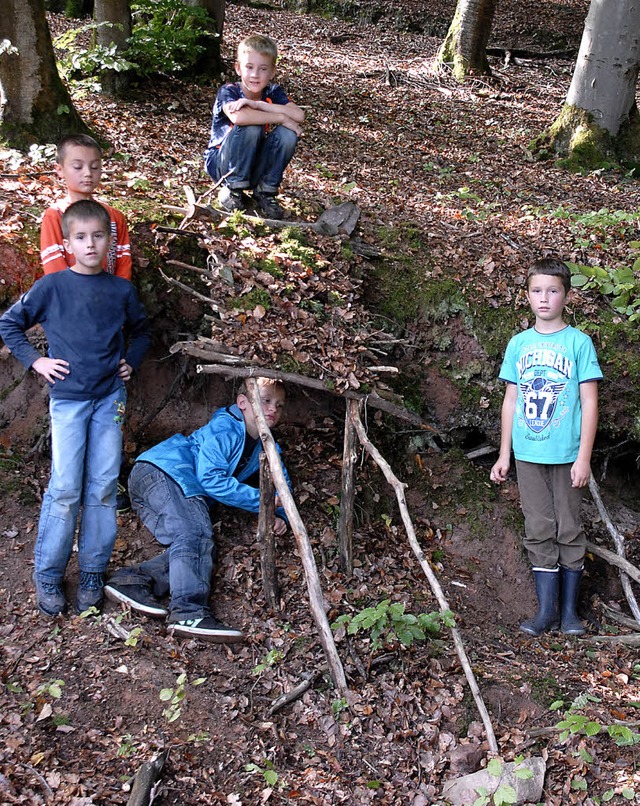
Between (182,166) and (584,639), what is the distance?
6.15 metres

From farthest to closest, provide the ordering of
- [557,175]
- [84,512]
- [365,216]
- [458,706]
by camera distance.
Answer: [557,175]
[365,216]
[84,512]
[458,706]

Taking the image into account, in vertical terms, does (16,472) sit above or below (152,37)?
below

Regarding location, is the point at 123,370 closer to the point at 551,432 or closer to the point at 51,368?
the point at 51,368

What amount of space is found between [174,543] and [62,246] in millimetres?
2153

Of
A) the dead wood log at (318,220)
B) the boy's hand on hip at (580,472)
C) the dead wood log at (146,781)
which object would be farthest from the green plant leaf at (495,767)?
the dead wood log at (318,220)

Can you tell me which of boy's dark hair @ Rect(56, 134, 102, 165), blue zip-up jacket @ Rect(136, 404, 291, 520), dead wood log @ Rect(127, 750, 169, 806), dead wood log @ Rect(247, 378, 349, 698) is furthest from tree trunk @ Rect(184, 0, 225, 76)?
dead wood log @ Rect(127, 750, 169, 806)

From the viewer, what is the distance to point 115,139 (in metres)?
8.15

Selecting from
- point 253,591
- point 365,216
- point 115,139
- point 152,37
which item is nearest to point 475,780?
point 253,591

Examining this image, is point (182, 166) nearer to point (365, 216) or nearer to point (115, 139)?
point (115, 139)

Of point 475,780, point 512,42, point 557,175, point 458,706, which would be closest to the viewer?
point 475,780

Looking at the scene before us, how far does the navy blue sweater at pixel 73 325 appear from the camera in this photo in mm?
4391

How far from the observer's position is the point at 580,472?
4.55 meters

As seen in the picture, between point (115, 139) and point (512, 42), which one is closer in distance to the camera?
point (115, 139)

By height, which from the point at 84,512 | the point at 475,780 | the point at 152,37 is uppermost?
the point at 152,37
